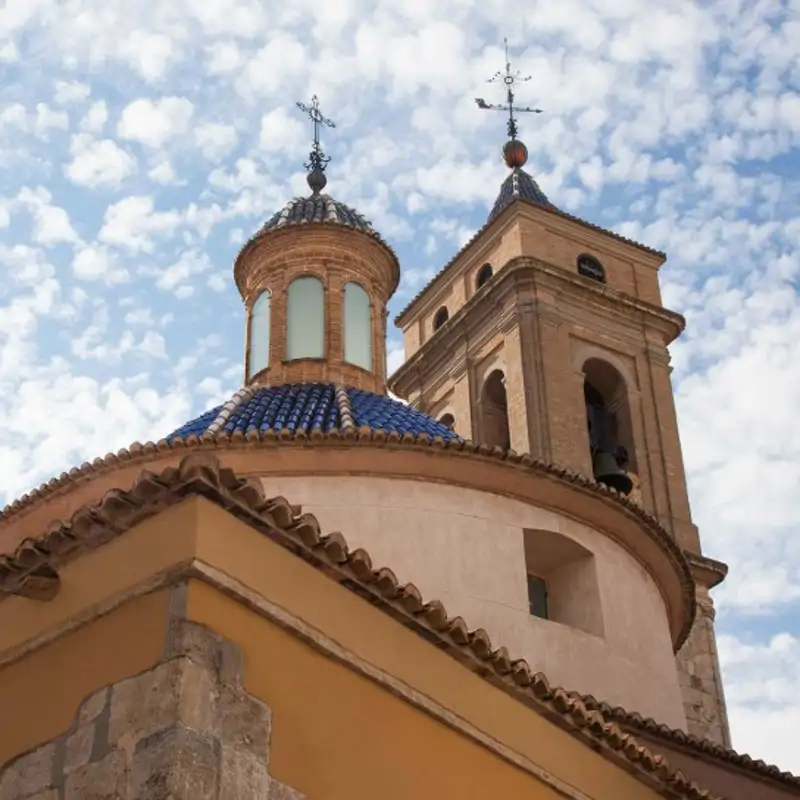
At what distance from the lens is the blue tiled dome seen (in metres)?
11.6

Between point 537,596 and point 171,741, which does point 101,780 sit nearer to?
point 171,741

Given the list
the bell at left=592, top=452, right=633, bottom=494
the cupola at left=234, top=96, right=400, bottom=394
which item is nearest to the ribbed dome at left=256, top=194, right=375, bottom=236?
the cupola at left=234, top=96, right=400, bottom=394

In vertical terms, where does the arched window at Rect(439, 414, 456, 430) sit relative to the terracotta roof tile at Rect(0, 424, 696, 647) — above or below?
above

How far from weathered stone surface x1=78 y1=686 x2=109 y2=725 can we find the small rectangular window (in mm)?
5521

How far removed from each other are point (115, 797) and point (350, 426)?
19.5 feet

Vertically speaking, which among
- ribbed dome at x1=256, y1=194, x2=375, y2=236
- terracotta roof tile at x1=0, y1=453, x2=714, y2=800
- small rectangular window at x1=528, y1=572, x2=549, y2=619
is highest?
ribbed dome at x1=256, y1=194, x2=375, y2=236

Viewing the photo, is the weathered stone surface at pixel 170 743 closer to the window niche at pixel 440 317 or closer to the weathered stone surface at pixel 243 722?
the weathered stone surface at pixel 243 722

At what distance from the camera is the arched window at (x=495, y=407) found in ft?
79.7

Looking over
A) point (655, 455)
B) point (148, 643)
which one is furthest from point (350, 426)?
point (655, 455)

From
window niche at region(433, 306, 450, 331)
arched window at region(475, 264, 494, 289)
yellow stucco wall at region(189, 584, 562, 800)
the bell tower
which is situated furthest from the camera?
window niche at region(433, 306, 450, 331)

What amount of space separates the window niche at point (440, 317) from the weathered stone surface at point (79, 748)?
20.8 m

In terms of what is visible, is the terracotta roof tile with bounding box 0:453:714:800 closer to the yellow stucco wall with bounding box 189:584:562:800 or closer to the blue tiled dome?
the yellow stucco wall with bounding box 189:584:562:800

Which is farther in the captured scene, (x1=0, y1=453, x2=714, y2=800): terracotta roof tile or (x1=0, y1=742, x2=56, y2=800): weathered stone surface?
(x1=0, y1=453, x2=714, y2=800): terracotta roof tile

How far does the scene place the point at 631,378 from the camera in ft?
80.2
